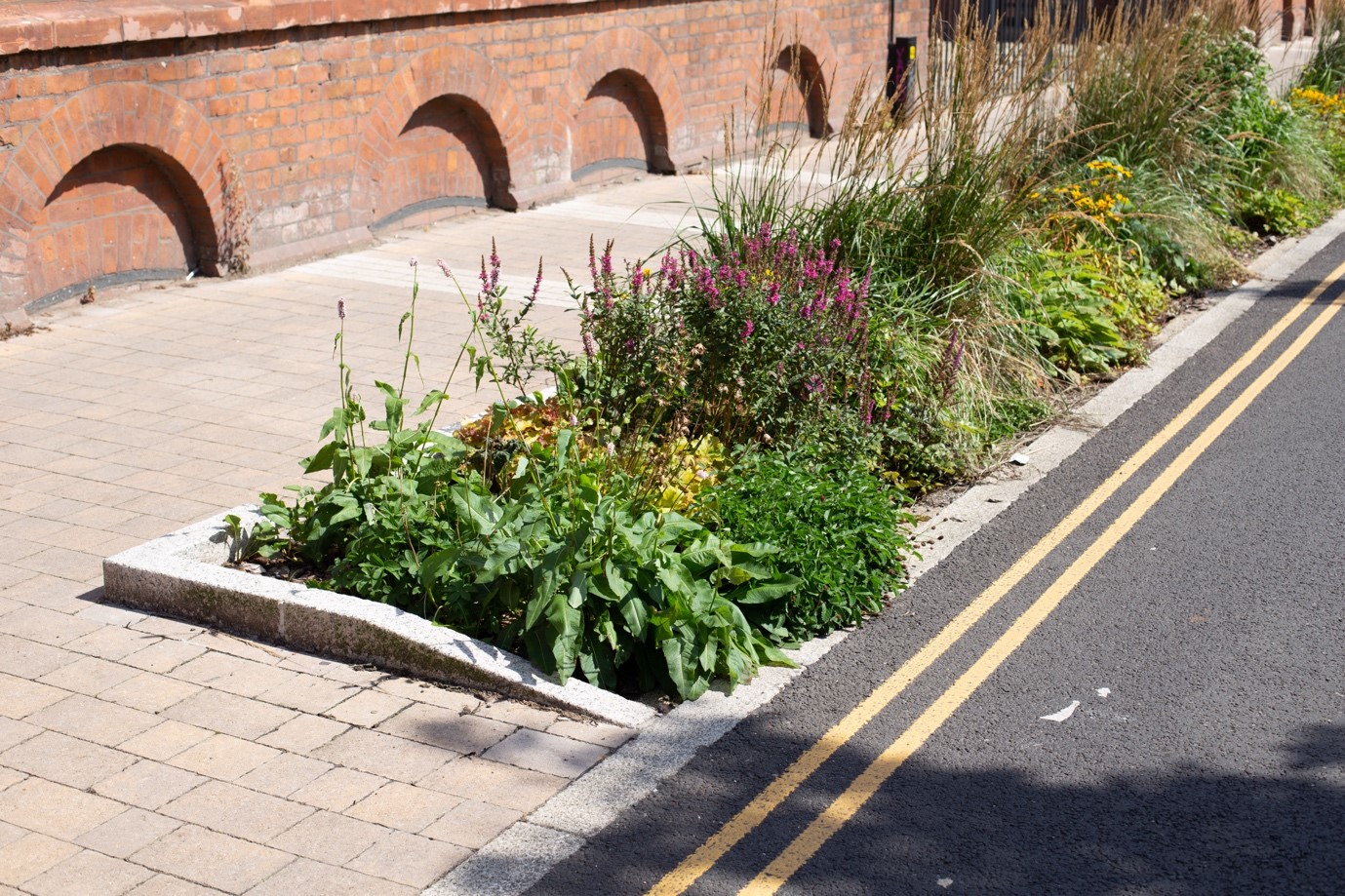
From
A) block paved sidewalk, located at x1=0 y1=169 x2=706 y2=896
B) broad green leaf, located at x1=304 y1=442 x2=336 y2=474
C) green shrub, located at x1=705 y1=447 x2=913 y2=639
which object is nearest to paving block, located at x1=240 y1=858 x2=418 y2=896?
block paved sidewalk, located at x1=0 y1=169 x2=706 y2=896

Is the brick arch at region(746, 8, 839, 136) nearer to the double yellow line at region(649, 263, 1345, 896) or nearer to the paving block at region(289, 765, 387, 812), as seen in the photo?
the double yellow line at region(649, 263, 1345, 896)

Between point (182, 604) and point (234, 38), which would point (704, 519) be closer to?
point (182, 604)

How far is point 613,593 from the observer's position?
5441 mm

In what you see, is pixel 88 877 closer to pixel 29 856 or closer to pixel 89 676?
pixel 29 856

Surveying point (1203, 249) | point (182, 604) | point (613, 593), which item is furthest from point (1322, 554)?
point (1203, 249)

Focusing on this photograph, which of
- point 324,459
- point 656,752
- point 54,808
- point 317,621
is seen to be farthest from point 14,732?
point 656,752

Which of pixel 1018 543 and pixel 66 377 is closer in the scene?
pixel 1018 543

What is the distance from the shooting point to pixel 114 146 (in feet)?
35.9

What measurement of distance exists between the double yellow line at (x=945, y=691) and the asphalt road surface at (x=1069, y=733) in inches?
0.5

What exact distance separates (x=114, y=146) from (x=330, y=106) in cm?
209

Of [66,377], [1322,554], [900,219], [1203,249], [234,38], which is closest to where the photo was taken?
[1322,554]

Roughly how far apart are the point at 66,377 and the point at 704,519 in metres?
4.86

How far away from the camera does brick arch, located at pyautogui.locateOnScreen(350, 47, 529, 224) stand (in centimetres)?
1302

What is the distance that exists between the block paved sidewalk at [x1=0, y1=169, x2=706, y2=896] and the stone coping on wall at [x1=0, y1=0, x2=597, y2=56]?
245 centimetres
